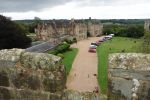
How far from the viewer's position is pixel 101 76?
36.9 metres

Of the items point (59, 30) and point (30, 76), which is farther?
point (59, 30)

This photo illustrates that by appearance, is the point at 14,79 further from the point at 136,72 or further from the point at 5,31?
the point at 5,31

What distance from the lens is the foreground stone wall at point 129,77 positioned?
3.77 meters

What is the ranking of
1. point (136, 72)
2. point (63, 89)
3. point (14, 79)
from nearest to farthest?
point (136, 72) → point (63, 89) → point (14, 79)

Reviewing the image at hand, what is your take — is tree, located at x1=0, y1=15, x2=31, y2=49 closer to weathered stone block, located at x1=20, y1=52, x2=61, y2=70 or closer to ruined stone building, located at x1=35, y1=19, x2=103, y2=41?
ruined stone building, located at x1=35, y1=19, x2=103, y2=41

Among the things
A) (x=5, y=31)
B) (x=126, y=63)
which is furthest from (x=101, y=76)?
(x=126, y=63)

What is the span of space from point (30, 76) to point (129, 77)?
5.45 feet

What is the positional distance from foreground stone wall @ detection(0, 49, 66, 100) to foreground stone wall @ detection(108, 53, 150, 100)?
31.8 inches

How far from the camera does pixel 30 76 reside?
456 centimetres


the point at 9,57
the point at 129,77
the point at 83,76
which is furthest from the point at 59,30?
the point at 129,77

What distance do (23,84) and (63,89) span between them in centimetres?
74

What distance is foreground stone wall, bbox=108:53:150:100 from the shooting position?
3.77 m

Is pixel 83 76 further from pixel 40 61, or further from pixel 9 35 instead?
pixel 40 61

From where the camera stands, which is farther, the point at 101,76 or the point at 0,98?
the point at 101,76
